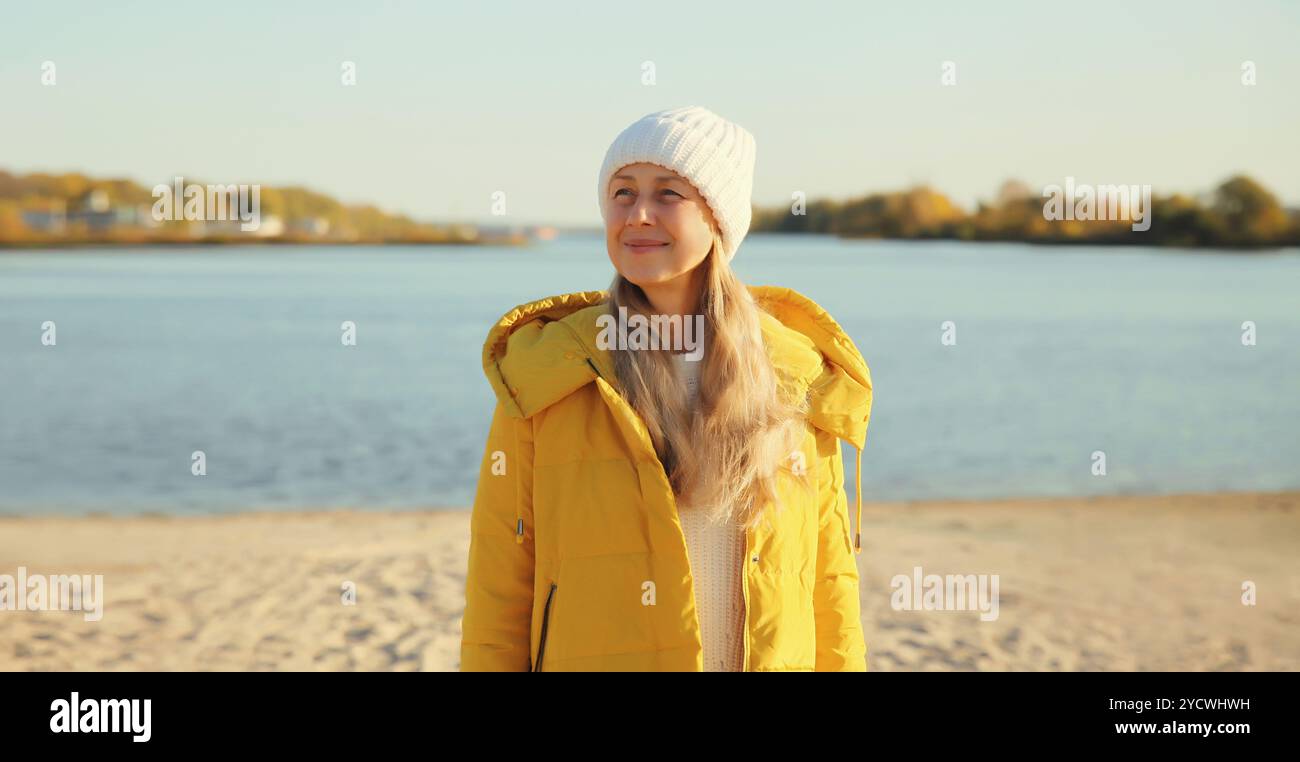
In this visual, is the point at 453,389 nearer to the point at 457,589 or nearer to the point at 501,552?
the point at 457,589

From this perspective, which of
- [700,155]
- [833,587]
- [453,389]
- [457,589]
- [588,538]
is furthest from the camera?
[453,389]

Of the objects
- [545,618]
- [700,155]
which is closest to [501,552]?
[545,618]

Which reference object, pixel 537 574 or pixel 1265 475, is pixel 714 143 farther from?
pixel 1265 475

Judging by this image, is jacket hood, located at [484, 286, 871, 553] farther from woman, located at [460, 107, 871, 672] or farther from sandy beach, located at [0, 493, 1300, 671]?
sandy beach, located at [0, 493, 1300, 671]

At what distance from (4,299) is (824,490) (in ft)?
138

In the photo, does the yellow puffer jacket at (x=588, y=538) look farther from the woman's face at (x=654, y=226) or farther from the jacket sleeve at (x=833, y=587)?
the woman's face at (x=654, y=226)

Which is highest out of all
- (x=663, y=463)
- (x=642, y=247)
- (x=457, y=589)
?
(x=642, y=247)

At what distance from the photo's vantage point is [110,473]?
44.5ft

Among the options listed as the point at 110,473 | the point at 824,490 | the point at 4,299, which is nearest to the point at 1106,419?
the point at 110,473

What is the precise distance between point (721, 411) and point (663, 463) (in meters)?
Result: 0.16

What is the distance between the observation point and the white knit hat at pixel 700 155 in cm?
230

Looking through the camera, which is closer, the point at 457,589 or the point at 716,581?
the point at 716,581

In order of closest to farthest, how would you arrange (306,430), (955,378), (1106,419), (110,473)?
1. (110,473)
2. (306,430)
3. (1106,419)
4. (955,378)

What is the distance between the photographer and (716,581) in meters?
2.32
